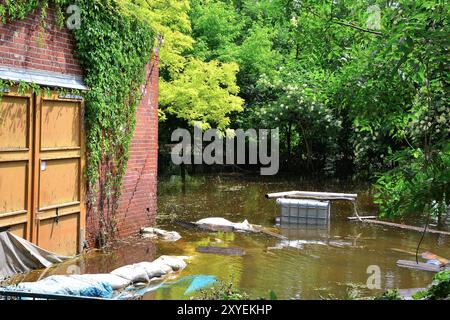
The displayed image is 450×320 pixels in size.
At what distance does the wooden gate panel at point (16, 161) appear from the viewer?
7.91 metres

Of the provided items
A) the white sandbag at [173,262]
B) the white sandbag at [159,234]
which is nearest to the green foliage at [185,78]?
the white sandbag at [159,234]

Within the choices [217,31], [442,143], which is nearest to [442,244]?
[442,143]

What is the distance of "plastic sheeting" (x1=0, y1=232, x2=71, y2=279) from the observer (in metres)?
7.80

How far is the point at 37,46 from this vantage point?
8.45m

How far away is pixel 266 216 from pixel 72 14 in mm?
8186

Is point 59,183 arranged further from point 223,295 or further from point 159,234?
point 223,295

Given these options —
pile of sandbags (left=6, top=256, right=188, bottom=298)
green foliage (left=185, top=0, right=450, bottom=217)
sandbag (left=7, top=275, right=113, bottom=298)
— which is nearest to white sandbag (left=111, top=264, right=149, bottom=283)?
pile of sandbags (left=6, top=256, right=188, bottom=298)

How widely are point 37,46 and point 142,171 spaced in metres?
3.92

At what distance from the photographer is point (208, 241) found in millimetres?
11438

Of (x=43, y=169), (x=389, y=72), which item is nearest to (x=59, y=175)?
(x=43, y=169)

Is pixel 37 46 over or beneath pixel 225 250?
over

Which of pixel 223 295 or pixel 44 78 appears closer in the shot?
pixel 223 295

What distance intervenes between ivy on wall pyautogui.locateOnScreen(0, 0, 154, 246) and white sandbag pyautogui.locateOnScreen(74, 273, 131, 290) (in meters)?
2.59
